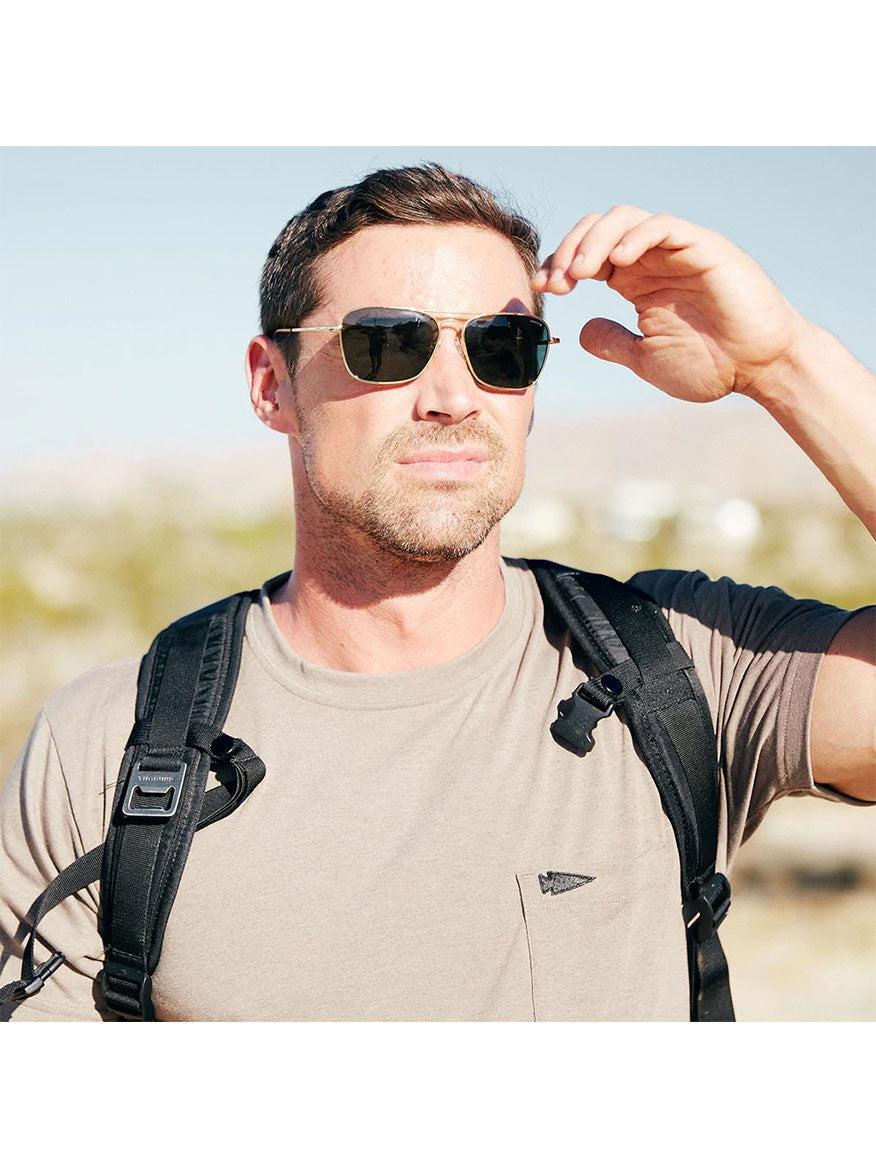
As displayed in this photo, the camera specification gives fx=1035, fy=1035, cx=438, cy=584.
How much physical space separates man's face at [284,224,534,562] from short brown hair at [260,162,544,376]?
0.13 ft

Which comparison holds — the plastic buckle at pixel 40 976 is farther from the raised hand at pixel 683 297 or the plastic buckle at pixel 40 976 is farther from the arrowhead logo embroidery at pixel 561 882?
the raised hand at pixel 683 297

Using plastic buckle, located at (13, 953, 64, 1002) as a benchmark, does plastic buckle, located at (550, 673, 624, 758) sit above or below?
above

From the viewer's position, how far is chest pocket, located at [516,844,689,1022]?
85.5 inches

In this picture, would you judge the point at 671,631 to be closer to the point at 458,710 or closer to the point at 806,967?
the point at 458,710

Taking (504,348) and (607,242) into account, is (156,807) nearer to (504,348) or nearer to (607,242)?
(504,348)

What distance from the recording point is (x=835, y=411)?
219 centimetres

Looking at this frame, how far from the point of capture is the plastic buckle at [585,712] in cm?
226

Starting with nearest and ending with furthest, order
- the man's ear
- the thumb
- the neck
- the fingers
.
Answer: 1. the fingers
2. the thumb
3. the neck
4. the man's ear

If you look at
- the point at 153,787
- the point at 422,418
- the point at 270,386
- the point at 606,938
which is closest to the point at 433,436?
the point at 422,418

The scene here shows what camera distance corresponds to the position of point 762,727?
224 cm

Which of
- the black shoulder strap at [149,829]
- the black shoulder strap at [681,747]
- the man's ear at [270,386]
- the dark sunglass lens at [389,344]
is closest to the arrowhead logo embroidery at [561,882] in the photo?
the black shoulder strap at [681,747]

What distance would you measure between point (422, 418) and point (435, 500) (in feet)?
0.65

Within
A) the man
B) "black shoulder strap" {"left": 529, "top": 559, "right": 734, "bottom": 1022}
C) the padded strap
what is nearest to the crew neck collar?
the man

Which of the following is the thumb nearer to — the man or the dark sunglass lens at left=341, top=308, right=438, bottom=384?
the man
